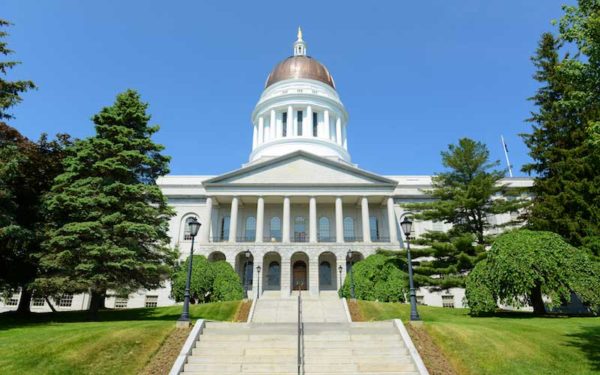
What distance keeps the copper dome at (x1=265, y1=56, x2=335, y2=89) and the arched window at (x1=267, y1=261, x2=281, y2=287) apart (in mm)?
26506

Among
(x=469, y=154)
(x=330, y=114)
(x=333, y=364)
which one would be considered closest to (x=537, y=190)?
(x=469, y=154)

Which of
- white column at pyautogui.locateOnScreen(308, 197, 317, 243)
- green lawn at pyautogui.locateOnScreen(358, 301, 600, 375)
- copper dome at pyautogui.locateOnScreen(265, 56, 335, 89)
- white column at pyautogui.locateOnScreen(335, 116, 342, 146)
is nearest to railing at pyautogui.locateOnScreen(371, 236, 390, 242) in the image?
white column at pyautogui.locateOnScreen(308, 197, 317, 243)

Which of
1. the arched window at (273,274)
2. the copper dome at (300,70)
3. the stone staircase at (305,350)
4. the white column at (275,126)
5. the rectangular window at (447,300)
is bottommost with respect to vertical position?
the stone staircase at (305,350)

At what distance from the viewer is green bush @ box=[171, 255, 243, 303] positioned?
26.3 metres

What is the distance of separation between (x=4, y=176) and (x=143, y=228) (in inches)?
230

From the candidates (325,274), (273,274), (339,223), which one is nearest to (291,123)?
(339,223)

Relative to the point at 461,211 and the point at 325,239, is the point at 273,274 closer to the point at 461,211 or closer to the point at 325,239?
the point at 325,239

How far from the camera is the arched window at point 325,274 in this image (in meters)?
36.8

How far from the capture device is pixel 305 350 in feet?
36.7

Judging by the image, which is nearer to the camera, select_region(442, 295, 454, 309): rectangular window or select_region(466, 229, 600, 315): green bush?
select_region(466, 229, 600, 315): green bush

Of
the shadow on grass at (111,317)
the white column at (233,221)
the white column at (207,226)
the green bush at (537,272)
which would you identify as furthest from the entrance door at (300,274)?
the green bush at (537,272)

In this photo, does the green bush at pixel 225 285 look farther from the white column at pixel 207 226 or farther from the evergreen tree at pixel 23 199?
the evergreen tree at pixel 23 199

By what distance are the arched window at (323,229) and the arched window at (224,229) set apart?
9077mm

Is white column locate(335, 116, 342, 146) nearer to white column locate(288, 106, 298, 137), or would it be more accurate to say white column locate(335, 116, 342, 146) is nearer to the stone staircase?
white column locate(288, 106, 298, 137)
